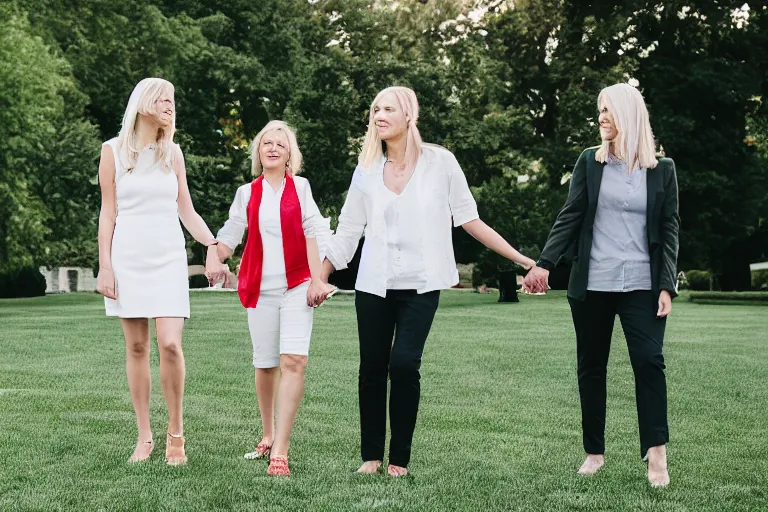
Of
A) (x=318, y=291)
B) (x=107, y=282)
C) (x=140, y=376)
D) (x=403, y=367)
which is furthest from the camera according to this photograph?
(x=140, y=376)

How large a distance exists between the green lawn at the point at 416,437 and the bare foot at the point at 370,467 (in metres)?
0.12

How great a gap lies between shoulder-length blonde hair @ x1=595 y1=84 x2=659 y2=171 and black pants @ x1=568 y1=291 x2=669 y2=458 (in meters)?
0.73

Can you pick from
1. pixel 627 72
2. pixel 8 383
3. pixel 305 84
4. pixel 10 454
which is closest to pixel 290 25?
pixel 305 84

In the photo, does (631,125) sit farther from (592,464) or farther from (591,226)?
(592,464)

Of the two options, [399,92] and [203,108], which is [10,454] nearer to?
[399,92]

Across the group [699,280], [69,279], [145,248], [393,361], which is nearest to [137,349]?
[145,248]

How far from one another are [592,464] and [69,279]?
5782 centimetres

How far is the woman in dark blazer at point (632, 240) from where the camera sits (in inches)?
236

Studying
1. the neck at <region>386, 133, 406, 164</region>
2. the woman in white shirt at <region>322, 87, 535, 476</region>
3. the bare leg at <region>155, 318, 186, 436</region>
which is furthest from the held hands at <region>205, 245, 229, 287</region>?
the neck at <region>386, 133, 406, 164</region>

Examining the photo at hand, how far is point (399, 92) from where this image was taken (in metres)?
5.91

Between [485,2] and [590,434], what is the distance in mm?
40734

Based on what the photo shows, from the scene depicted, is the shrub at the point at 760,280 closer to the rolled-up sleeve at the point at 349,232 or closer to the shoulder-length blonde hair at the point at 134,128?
the rolled-up sleeve at the point at 349,232

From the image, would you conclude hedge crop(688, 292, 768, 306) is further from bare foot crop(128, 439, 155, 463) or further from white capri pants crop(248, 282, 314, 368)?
bare foot crop(128, 439, 155, 463)

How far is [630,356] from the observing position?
6.05m
